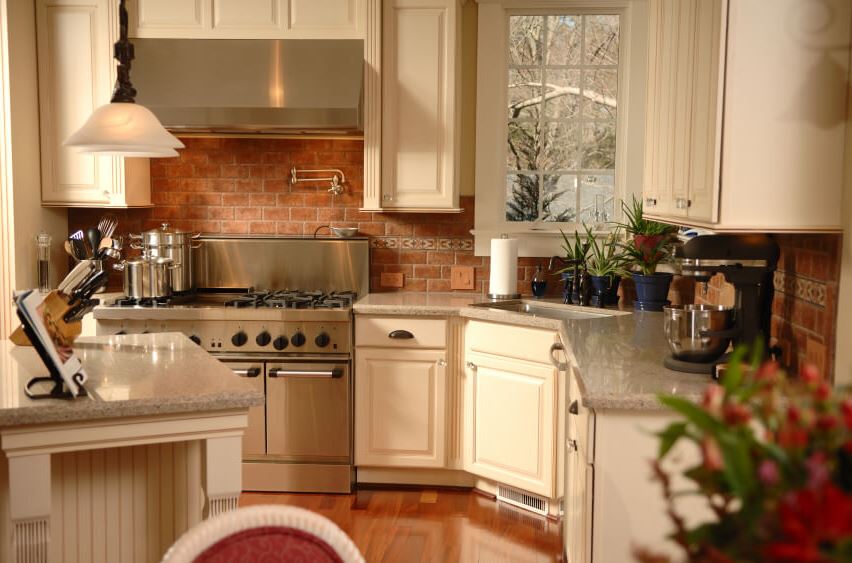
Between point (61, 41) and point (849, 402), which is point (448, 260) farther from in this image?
point (849, 402)

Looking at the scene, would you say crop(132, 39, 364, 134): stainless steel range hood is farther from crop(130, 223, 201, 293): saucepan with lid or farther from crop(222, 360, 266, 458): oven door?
crop(222, 360, 266, 458): oven door

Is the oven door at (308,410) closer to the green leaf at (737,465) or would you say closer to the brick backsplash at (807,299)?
the brick backsplash at (807,299)

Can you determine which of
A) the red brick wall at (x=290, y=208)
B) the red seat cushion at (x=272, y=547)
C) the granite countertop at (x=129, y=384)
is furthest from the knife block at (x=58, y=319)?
the red brick wall at (x=290, y=208)

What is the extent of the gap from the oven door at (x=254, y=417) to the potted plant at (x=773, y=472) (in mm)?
3602

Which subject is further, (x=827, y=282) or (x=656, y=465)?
(x=827, y=282)

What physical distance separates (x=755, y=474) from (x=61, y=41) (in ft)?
14.8

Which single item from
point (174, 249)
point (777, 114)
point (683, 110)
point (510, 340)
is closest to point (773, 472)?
point (777, 114)

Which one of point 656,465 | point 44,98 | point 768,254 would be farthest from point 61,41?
point 656,465

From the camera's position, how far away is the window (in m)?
4.78

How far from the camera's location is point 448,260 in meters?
4.96

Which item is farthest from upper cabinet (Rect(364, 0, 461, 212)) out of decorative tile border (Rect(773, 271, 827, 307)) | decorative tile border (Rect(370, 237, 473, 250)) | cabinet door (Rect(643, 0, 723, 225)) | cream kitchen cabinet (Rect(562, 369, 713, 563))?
cream kitchen cabinet (Rect(562, 369, 713, 563))

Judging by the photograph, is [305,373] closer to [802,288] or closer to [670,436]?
[802,288]

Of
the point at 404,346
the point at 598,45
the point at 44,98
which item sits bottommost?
the point at 404,346

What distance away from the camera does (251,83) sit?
4484 millimetres
